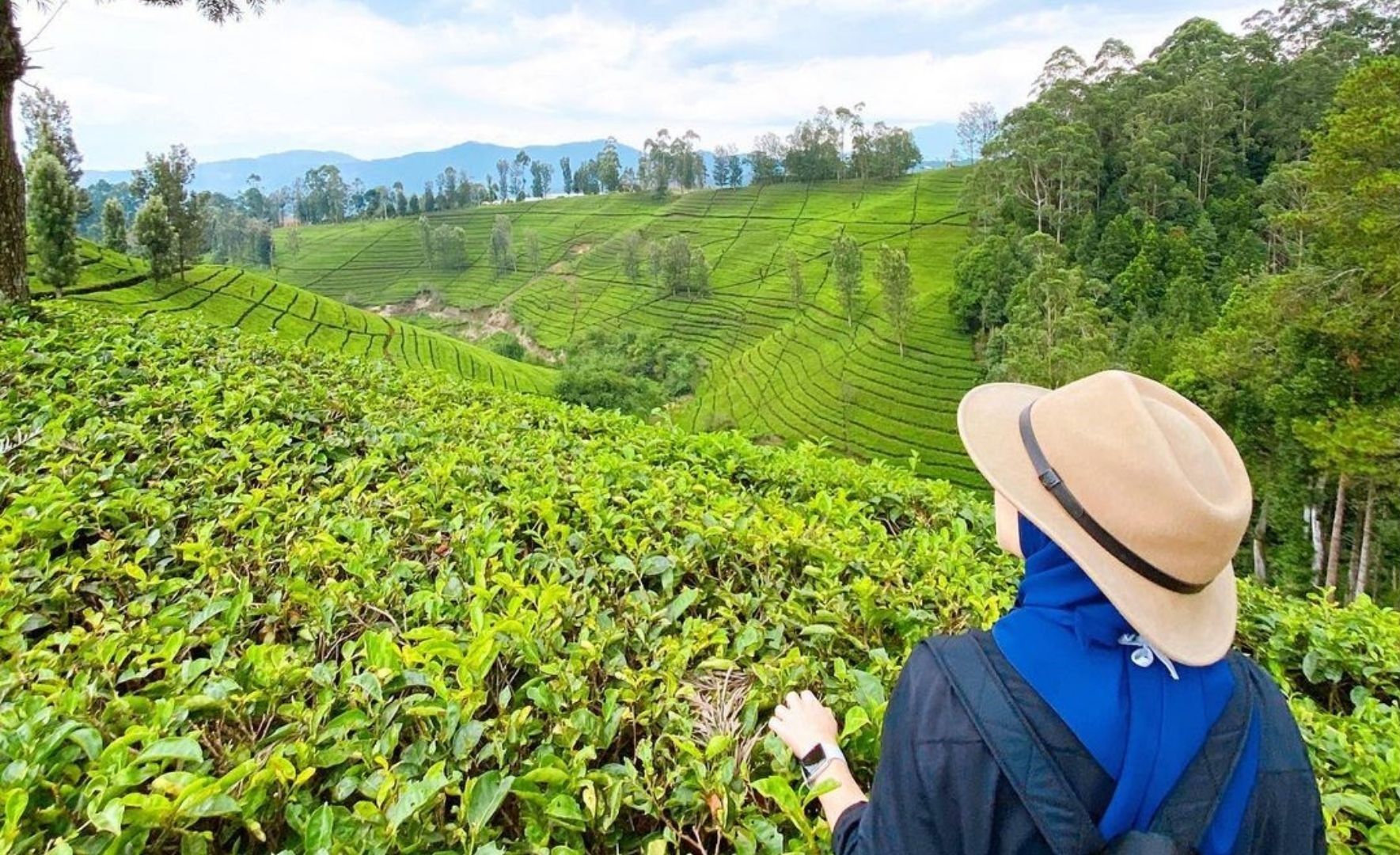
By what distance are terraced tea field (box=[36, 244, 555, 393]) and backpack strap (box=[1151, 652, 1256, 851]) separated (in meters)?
28.8

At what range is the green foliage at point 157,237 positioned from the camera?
99.8ft

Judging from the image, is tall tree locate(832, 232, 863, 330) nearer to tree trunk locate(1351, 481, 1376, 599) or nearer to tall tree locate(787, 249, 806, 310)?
tall tree locate(787, 249, 806, 310)

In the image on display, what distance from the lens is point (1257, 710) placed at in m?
1.11

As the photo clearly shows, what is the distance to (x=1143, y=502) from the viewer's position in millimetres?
1021

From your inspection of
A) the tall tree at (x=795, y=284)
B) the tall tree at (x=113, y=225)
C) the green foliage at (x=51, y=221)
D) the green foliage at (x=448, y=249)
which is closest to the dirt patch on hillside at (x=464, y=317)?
the green foliage at (x=448, y=249)

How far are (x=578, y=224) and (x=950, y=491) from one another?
83.8 metres

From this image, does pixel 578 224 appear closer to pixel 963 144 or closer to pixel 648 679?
pixel 963 144

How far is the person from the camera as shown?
0.97 m

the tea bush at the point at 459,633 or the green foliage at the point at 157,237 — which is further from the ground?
the green foliage at the point at 157,237

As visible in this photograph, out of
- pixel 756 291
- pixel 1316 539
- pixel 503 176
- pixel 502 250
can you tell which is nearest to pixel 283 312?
pixel 756 291

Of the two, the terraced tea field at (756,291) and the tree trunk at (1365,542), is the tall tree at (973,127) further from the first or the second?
the tree trunk at (1365,542)

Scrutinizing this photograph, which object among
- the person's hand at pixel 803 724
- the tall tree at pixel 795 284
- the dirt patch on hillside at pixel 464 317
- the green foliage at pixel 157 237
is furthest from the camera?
the dirt patch on hillside at pixel 464 317

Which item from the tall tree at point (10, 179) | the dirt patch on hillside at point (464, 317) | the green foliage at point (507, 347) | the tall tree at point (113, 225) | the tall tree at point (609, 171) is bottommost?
the green foliage at point (507, 347)

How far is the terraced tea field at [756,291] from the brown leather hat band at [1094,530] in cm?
1715
